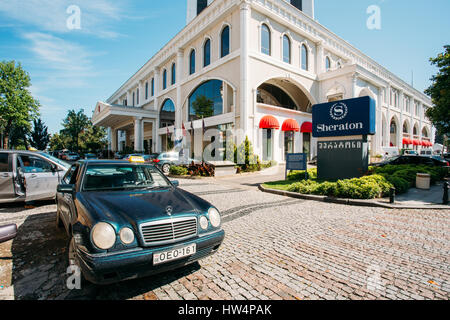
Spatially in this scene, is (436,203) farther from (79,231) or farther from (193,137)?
(193,137)

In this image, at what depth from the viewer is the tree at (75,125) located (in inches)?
2527

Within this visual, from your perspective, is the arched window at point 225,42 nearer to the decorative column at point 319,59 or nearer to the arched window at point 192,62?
the arched window at point 192,62

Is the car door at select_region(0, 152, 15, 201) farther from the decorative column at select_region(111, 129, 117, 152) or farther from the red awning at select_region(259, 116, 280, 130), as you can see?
the decorative column at select_region(111, 129, 117, 152)

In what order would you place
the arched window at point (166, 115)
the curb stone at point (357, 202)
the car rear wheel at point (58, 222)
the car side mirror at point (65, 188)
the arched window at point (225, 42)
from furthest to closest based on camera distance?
the arched window at point (166, 115) < the arched window at point (225, 42) < the curb stone at point (357, 202) < the car rear wheel at point (58, 222) < the car side mirror at point (65, 188)

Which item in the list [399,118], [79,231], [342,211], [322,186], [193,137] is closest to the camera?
[79,231]

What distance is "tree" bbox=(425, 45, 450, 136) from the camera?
16.8 meters

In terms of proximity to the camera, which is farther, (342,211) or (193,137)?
(193,137)

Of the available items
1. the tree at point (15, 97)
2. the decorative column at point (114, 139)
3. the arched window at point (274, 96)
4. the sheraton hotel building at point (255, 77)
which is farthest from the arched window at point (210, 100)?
the decorative column at point (114, 139)

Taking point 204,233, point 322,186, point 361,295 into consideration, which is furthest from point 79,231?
point 322,186

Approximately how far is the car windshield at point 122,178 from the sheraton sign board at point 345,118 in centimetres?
994

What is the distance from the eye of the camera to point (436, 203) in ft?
24.2

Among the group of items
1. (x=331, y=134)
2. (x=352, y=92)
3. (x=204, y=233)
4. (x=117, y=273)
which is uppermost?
(x=352, y=92)

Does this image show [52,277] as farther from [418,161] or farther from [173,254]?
[418,161]

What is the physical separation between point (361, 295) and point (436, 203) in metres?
7.35
